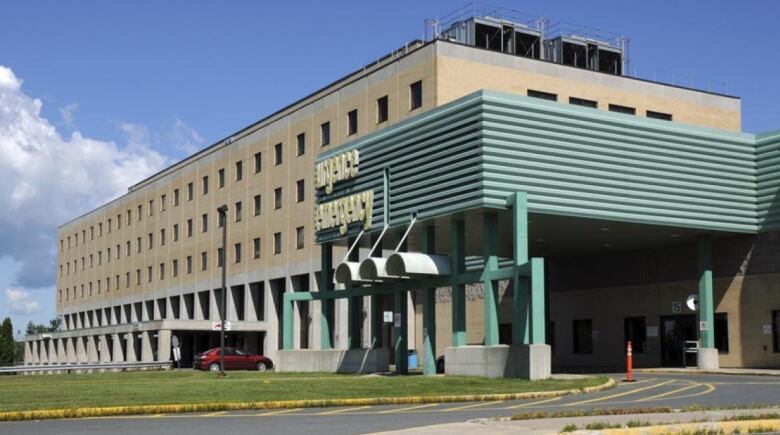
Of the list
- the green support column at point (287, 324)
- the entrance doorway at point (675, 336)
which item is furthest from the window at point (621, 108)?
the green support column at point (287, 324)

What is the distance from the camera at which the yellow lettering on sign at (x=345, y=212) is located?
134ft

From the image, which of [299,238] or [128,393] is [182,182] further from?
[128,393]

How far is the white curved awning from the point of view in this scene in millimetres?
36875

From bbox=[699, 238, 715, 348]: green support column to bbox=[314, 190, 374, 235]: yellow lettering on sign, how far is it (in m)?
12.8

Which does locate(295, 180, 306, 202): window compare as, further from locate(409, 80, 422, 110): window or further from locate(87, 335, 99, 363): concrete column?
locate(87, 335, 99, 363): concrete column

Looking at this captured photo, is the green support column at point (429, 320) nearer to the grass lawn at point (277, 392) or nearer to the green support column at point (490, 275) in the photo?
the green support column at point (490, 275)

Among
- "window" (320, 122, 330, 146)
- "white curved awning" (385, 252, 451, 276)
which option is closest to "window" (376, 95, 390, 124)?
"window" (320, 122, 330, 146)

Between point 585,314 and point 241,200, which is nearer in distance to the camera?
point 585,314

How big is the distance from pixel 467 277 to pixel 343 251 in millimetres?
25176

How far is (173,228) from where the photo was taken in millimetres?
90688

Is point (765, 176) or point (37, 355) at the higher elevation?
point (765, 176)

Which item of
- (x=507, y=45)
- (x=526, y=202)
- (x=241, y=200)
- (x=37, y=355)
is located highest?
(x=507, y=45)

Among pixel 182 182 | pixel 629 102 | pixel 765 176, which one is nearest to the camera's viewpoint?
pixel 765 176

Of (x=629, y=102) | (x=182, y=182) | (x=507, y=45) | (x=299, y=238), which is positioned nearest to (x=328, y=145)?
(x=299, y=238)
